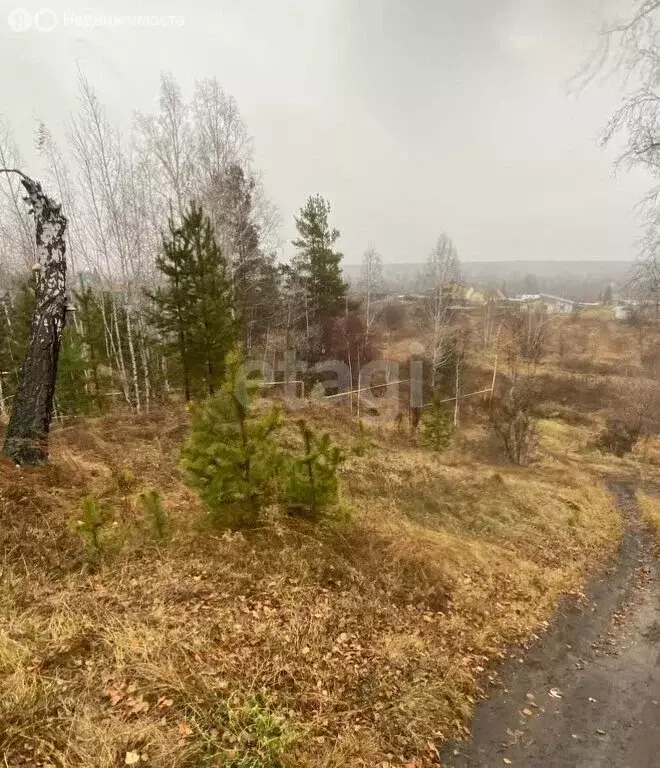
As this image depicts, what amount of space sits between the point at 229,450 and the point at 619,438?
2876cm

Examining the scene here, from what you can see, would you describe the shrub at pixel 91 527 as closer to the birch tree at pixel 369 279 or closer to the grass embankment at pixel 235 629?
the grass embankment at pixel 235 629

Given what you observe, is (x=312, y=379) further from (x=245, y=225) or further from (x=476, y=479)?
(x=476, y=479)

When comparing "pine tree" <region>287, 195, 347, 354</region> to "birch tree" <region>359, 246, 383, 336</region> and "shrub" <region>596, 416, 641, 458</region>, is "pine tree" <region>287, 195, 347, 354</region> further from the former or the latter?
"shrub" <region>596, 416, 641, 458</region>

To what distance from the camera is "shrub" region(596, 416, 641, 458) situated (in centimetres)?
2628

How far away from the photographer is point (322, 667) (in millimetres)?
4438

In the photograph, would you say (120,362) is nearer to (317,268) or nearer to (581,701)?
(317,268)

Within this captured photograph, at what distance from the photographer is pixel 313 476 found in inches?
255

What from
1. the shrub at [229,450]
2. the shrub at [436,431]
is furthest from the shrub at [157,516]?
the shrub at [436,431]

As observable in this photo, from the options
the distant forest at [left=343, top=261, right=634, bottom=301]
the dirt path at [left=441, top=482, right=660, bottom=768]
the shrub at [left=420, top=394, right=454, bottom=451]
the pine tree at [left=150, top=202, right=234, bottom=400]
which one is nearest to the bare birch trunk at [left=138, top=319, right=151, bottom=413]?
the pine tree at [left=150, top=202, right=234, bottom=400]

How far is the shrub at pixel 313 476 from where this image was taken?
6.41 metres

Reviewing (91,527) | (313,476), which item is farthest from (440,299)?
(91,527)

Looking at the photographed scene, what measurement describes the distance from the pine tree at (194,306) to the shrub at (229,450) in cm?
791

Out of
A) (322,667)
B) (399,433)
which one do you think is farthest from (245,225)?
(322,667)

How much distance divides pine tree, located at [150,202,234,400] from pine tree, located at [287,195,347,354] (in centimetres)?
1231
